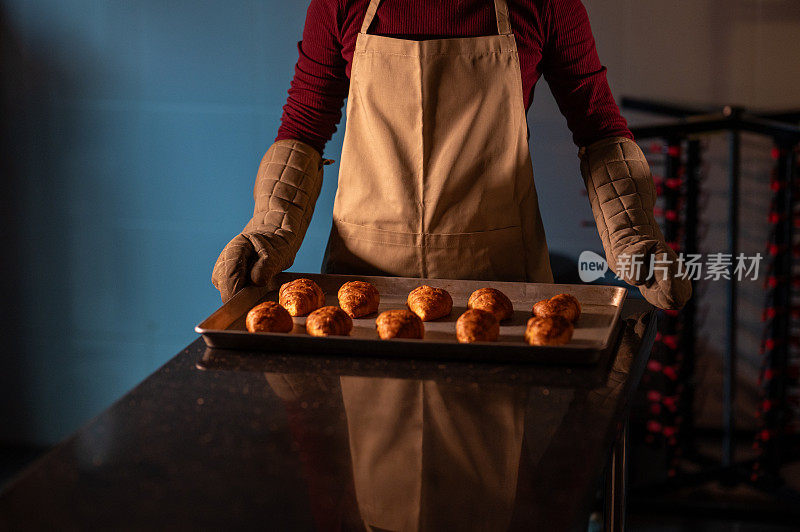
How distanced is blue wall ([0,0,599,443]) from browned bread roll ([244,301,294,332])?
1.33 m

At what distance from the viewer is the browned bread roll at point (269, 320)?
1.21 metres

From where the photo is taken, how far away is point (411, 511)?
73 centimetres

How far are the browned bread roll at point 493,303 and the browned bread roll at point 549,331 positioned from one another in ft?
0.40

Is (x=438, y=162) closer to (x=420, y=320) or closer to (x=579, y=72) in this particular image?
(x=579, y=72)

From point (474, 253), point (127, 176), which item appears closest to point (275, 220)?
point (474, 253)

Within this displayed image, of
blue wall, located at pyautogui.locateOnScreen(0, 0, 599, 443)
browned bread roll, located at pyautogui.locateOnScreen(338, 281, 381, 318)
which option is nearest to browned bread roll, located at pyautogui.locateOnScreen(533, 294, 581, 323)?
browned bread roll, located at pyautogui.locateOnScreen(338, 281, 381, 318)

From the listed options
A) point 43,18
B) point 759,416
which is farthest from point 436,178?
point 43,18

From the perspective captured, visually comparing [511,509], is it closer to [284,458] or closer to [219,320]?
[284,458]

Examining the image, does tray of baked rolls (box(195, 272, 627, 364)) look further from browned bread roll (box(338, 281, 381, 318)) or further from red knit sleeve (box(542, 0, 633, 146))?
red knit sleeve (box(542, 0, 633, 146))

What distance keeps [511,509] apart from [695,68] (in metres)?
1.97

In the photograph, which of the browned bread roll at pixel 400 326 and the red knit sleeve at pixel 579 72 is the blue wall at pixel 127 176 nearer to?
the red knit sleeve at pixel 579 72

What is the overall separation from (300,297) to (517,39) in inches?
26.7

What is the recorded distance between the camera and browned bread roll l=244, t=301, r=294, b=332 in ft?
3.97

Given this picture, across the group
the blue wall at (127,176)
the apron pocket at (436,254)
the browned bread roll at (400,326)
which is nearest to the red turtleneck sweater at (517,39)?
the apron pocket at (436,254)
